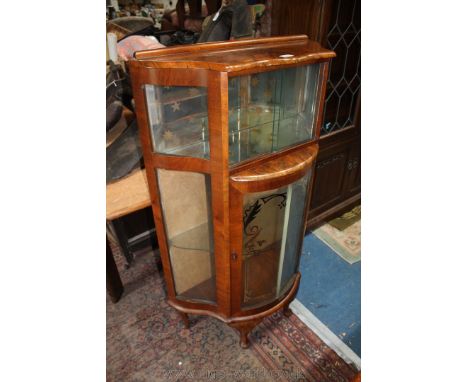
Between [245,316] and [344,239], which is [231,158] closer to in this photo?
[245,316]

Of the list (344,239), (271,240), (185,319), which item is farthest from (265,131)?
(344,239)

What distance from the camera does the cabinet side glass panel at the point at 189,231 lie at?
1120 mm

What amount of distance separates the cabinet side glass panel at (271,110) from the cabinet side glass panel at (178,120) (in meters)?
0.12

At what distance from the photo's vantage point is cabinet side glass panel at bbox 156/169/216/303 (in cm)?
112

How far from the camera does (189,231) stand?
1.30 metres

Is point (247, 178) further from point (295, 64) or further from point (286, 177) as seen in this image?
point (295, 64)

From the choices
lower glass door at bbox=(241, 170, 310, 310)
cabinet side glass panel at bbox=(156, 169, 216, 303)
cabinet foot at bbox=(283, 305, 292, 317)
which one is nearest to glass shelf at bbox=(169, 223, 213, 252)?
cabinet side glass panel at bbox=(156, 169, 216, 303)

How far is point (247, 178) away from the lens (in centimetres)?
103

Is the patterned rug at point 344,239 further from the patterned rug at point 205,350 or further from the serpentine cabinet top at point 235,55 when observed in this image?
the serpentine cabinet top at point 235,55

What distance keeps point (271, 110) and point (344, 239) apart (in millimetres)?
1482

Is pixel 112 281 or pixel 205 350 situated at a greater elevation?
pixel 112 281

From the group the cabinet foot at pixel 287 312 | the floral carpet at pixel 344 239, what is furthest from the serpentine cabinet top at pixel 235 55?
the floral carpet at pixel 344 239

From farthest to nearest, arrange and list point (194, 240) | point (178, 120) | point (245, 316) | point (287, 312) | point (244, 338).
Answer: point (287, 312), point (244, 338), point (245, 316), point (194, 240), point (178, 120)

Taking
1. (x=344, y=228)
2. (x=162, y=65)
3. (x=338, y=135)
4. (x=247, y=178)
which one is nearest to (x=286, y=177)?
(x=247, y=178)
